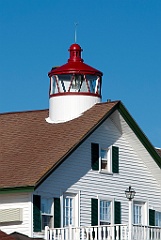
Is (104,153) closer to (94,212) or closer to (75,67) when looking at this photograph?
(94,212)

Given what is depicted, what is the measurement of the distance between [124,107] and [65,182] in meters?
3.96

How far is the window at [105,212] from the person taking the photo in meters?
43.4

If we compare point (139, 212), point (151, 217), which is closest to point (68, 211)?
point (139, 212)

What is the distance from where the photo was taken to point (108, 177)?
145 ft

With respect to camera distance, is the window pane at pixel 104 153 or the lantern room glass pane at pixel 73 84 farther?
the lantern room glass pane at pixel 73 84

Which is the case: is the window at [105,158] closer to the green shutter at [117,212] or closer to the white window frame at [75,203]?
the green shutter at [117,212]

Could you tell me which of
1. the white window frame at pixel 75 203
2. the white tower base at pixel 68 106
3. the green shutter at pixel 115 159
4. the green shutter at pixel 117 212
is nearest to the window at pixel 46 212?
the white window frame at pixel 75 203

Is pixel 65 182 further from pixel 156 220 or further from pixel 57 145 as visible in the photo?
pixel 156 220

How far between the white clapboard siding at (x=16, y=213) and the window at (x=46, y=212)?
81 cm

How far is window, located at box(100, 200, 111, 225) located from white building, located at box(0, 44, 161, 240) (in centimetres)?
4

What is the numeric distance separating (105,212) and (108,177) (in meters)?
1.40

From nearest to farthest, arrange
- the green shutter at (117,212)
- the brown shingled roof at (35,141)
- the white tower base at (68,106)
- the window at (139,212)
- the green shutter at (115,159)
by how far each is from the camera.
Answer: the brown shingled roof at (35,141), the green shutter at (117,212), the green shutter at (115,159), the white tower base at (68,106), the window at (139,212)

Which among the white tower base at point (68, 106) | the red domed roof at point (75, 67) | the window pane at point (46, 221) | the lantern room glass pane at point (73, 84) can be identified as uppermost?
the red domed roof at point (75, 67)

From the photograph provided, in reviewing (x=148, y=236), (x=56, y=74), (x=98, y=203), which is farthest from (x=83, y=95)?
(x=148, y=236)
